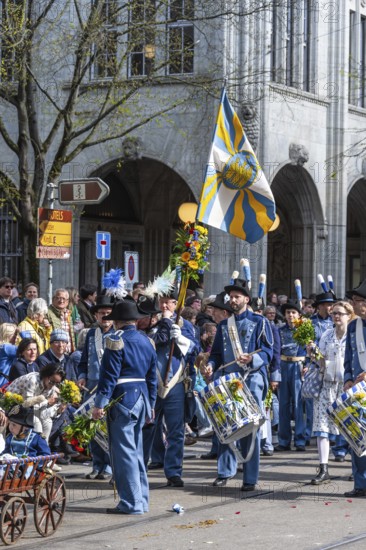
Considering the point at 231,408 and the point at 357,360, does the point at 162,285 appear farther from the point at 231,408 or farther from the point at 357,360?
the point at 357,360

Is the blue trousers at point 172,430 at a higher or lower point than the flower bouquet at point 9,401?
lower

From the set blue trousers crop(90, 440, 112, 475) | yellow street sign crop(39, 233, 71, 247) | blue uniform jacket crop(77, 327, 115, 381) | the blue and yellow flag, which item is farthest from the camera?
yellow street sign crop(39, 233, 71, 247)

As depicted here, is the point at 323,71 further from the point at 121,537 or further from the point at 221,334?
the point at 121,537

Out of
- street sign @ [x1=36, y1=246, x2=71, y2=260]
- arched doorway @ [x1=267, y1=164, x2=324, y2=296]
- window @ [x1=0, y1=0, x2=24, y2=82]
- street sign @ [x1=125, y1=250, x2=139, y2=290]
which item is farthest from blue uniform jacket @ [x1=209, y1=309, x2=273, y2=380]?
arched doorway @ [x1=267, y1=164, x2=324, y2=296]

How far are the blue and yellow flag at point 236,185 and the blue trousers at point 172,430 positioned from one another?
→ 1751 millimetres

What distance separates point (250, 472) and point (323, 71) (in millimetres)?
20056

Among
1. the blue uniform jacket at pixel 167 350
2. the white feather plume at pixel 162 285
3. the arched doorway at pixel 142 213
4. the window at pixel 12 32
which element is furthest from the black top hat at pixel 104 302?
the arched doorway at pixel 142 213

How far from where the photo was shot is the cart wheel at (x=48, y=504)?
32.3 ft

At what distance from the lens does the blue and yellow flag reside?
13.3 metres

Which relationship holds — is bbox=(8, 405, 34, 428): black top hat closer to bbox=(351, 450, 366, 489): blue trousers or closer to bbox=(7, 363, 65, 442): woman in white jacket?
bbox=(7, 363, 65, 442): woman in white jacket

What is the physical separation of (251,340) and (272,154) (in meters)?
16.5

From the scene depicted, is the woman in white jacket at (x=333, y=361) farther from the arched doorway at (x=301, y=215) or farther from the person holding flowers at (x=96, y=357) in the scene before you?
the arched doorway at (x=301, y=215)

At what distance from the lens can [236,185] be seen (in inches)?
529

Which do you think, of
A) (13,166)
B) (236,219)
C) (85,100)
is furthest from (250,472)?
(13,166)
